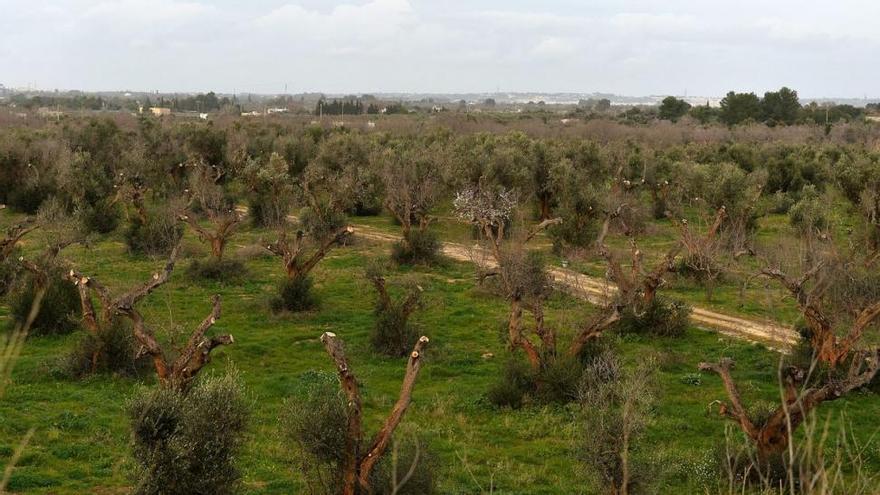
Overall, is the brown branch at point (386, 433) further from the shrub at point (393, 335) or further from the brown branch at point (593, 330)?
the shrub at point (393, 335)

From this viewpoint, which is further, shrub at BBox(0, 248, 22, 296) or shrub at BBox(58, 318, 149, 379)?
shrub at BBox(0, 248, 22, 296)

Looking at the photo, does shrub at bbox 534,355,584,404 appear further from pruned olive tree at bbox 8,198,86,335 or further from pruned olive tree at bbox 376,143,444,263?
pruned olive tree at bbox 376,143,444,263

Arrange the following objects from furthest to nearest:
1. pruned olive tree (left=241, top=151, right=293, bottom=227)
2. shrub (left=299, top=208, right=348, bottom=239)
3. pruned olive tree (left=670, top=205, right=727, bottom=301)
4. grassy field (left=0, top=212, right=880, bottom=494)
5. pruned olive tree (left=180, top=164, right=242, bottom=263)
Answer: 1. pruned olive tree (left=241, top=151, right=293, bottom=227)
2. shrub (left=299, top=208, right=348, bottom=239)
3. pruned olive tree (left=180, top=164, right=242, bottom=263)
4. pruned olive tree (left=670, top=205, right=727, bottom=301)
5. grassy field (left=0, top=212, right=880, bottom=494)

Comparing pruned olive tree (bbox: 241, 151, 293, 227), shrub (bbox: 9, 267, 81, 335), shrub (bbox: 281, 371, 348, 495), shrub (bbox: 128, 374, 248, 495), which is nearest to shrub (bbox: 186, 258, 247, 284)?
shrub (bbox: 9, 267, 81, 335)

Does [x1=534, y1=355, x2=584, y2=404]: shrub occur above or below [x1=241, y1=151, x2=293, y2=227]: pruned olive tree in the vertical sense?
→ below

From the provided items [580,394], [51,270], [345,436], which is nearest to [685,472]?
[580,394]

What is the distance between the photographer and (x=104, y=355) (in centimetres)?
1695

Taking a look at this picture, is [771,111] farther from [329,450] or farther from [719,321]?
[329,450]

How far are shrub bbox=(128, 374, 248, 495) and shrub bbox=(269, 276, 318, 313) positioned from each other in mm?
12488

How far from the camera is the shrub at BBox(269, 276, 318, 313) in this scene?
22.8 metres

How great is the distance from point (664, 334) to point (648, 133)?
203 ft

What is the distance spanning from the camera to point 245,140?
53.3m

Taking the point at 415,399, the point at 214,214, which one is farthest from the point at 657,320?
the point at 214,214

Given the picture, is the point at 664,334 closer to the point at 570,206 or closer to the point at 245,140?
the point at 570,206
